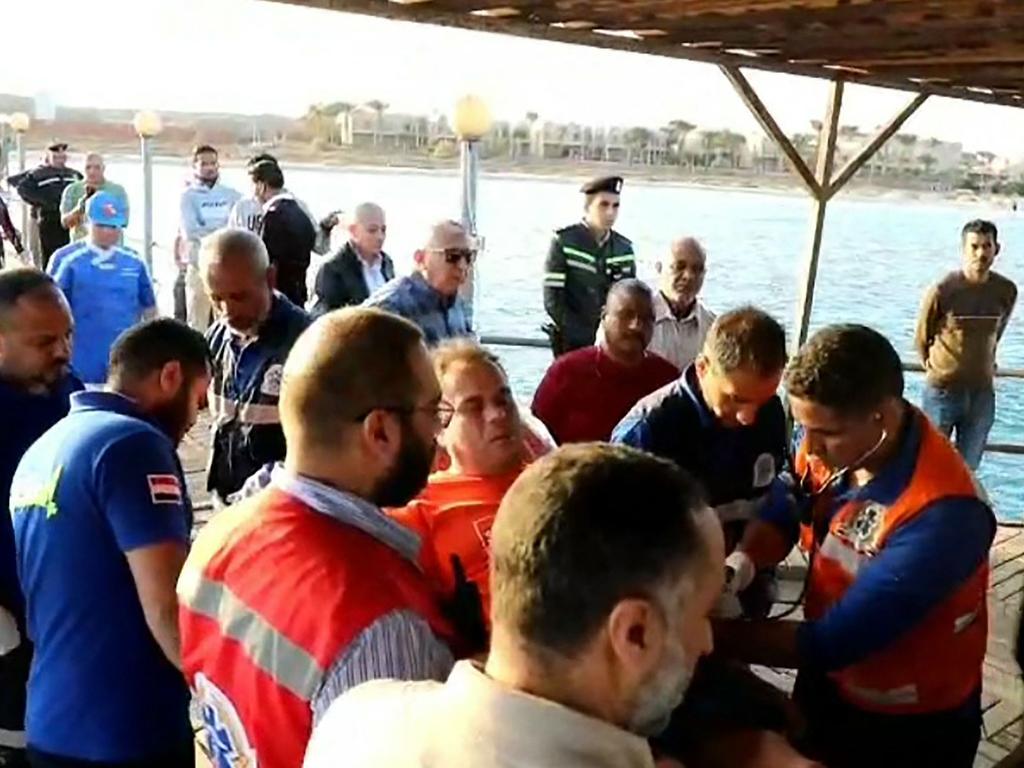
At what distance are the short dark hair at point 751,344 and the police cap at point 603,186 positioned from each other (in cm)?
298

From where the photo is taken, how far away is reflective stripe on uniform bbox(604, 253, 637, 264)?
17.0ft

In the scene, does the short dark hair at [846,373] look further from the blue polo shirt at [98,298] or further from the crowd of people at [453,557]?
the blue polo shirt at [98,298]

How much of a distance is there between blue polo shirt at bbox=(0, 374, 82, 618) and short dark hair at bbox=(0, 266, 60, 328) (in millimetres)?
179

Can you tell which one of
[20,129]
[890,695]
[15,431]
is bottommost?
[890,695]

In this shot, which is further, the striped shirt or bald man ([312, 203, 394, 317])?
bald man ([312, 203, 394, 317])

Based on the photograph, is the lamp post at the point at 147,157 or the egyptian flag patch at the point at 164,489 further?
the lamp post at the point at 147,157

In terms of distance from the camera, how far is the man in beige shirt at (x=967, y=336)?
5758 millimetres

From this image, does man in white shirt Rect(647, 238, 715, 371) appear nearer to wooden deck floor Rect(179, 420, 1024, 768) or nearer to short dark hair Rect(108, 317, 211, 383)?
wooden deck floor Rect(179, 420, 1024, 768)

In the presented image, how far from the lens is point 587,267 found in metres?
5.15

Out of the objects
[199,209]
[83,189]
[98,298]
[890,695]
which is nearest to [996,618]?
[890,695]

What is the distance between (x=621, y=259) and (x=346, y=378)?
3.92 meters

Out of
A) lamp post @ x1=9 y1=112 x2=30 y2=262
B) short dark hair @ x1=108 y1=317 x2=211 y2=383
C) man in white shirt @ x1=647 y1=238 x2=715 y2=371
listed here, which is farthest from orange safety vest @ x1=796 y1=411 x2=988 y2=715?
lamp post @ x1=9 y1=112 x2=30 y2=262

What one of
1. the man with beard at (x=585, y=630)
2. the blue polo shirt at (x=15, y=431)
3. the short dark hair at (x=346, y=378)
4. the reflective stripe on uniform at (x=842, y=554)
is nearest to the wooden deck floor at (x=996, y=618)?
the reflective stripe on uniform at (x=842, y=554)

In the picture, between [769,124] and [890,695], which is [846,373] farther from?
[769,124]
